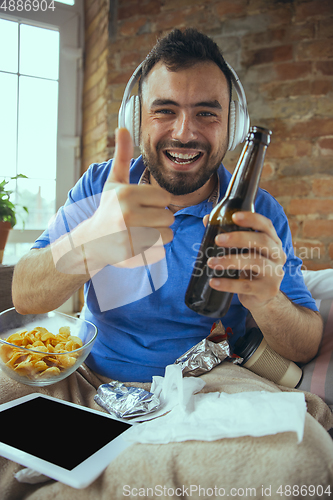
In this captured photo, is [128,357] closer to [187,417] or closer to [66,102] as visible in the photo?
[187,417]

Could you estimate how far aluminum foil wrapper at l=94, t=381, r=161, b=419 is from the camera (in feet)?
2.52

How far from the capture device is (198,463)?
572 millimetres

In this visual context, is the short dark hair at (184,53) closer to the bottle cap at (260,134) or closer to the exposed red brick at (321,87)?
the bottle cap at (260,134)

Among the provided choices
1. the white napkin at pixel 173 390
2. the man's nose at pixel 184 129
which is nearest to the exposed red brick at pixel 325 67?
the man's nose at pixel 184 129

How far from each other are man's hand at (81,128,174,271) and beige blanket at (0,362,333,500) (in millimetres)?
326

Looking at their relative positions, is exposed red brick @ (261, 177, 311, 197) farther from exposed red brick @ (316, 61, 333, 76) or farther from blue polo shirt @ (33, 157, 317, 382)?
blue polo shirt @ (33, 157, 317, 382)

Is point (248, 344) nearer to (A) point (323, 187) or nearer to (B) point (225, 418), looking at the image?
(B) point (225, 418)

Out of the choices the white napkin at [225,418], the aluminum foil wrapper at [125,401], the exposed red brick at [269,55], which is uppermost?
the exposed red brick at [269,55]

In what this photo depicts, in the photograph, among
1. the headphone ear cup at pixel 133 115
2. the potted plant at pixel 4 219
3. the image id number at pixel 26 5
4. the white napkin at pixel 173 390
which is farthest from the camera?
the image id number at pixel 26 5

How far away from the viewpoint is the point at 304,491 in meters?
0.54

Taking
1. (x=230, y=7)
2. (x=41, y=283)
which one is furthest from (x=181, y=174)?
(x=230, y=7)

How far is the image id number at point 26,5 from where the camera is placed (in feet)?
7.56

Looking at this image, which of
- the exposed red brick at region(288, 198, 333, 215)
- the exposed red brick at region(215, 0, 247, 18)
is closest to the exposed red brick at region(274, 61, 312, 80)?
the exposed red brick at region(215, 0, 247, 18)

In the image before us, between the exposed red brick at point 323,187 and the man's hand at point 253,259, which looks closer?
the man's hand at point 253,259
